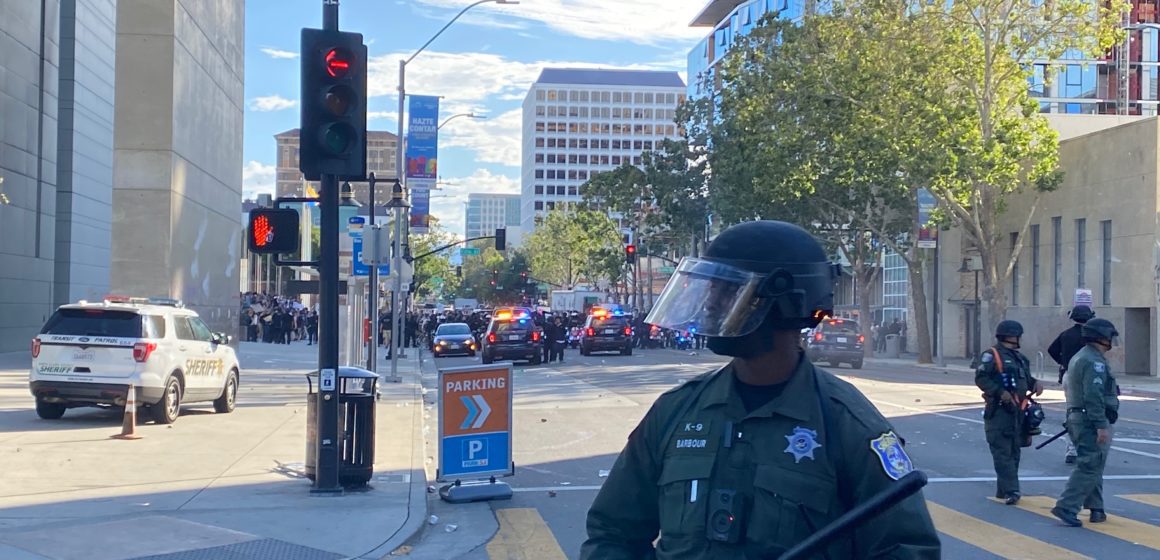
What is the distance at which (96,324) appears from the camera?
1648 cm

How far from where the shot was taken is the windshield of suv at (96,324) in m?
16.4

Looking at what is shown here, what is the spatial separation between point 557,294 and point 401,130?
54374 millimetres

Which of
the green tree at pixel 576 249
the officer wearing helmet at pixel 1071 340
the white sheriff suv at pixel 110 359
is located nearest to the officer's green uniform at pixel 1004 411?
the officer wearing helmet at pixel 1071 340

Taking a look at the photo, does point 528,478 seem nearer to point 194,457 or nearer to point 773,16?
point 194,457

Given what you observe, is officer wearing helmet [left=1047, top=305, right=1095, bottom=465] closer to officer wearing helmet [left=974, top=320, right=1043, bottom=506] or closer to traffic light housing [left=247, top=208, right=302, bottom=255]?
officer wearing helmet [left=974, top=320, right=1043, bottom=506]

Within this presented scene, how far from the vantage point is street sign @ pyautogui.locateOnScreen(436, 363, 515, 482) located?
11.5 metres

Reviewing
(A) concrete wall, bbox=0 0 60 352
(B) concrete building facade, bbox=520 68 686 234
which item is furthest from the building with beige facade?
(B) concrete building facade, bbox=520 68 686 234

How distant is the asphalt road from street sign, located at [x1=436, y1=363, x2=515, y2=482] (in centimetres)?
43

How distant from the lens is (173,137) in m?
32.5

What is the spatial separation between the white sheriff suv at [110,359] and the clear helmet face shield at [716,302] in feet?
47.5

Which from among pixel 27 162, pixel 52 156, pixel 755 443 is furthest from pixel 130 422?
pixel 52 156

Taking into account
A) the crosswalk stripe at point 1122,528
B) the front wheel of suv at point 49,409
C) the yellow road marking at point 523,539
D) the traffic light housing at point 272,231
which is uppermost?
the traffic light housing at point 272,231

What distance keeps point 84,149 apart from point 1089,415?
125 feet

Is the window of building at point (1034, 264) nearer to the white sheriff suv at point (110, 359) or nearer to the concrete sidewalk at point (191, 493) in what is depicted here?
the concrete sidewalk at point (191, 493)
